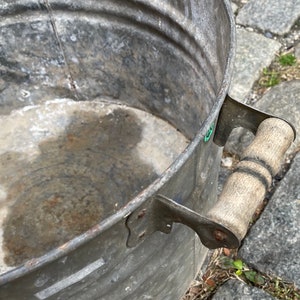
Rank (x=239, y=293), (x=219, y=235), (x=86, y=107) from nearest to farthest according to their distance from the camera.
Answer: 1. (x=219, y=235)
2. (x=239, y=293)
3. (x=86, y=107)

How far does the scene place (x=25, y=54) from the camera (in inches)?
78.6

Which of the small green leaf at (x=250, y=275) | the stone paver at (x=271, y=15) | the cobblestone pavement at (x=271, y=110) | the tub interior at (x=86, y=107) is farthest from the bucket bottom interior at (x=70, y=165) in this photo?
the stone paver at (x=271, y=15)

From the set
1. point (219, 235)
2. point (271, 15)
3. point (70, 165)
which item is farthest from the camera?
point (271, 15)

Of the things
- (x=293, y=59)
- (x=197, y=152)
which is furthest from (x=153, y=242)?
(x=293, y=59)

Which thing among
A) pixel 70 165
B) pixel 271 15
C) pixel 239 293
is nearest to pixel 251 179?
pixel 239 293

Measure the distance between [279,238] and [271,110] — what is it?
467 millimetres

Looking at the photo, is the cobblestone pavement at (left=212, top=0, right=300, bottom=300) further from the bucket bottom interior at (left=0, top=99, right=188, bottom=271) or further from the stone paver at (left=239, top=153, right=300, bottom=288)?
the bucket bottom interior at (left=0, top=99, right=188, bottom=271)

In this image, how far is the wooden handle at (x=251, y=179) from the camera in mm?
1042

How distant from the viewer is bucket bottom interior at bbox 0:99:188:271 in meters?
1.71

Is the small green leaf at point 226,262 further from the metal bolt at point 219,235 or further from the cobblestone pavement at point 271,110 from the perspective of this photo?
the metal bolt at point 219,235

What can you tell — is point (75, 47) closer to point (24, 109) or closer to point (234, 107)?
point (24, 109)

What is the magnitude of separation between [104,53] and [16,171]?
18.6 inches

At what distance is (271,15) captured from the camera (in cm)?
224

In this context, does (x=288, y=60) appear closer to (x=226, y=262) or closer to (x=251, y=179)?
(x=226, y=262)
